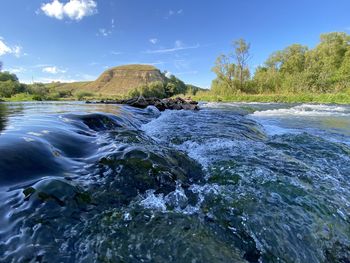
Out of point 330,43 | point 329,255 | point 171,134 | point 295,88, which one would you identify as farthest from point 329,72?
point 329,255

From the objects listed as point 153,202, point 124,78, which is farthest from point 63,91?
point 153,202

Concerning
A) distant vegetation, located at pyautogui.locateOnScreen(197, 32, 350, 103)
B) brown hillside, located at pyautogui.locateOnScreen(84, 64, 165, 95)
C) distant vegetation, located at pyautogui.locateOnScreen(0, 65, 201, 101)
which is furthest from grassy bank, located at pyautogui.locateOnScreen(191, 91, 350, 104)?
brown hillside, located at pyautogui.locateOnScreen(84, 64, 165, 95)

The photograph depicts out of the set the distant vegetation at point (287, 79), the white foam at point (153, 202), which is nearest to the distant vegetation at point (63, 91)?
the distant vegetation at point (287, 79)

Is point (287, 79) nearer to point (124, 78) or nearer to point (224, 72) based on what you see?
point (224, 72)

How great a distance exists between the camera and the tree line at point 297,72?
36531 millimetres

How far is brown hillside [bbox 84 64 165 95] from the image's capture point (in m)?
162

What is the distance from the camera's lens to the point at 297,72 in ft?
150

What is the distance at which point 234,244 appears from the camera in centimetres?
171

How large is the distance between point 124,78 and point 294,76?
159 m

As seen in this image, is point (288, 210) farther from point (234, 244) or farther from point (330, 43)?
point (330, 43)

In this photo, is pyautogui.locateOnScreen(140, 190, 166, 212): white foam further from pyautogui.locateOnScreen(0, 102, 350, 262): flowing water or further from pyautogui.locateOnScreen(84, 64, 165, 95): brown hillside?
pyautogui.locateOnScreen(84, 64, 165, 95): brown hillside

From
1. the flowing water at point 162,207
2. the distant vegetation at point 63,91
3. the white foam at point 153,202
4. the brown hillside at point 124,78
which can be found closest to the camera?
the flowing water at point 162,207

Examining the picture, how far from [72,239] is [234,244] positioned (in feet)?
3.82

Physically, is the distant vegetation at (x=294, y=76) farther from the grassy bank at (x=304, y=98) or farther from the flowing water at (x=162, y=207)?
the flowing water at (x=162, y=207)
